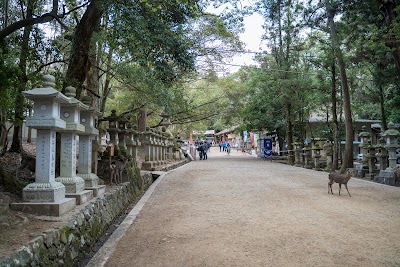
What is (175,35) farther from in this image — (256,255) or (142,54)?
(256,255)

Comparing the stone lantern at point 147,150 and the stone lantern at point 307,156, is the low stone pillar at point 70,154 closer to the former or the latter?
the stone lantern at point 147,150

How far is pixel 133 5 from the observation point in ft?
21.4

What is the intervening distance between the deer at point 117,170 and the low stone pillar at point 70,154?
273 centimetres

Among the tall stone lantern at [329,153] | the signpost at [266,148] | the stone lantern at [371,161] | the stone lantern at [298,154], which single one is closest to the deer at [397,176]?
the stone lantern at [371,161]

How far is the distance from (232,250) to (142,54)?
164 inches

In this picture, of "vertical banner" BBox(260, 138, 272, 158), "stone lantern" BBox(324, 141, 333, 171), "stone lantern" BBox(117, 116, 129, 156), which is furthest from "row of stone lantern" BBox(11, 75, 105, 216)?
"vertical banner" BBox(260, 138, 272, 158)

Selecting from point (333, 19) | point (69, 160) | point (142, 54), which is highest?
point (333, 19)

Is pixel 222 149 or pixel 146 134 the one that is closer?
pixel 146 134

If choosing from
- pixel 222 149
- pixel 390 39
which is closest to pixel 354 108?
pixel 390 39

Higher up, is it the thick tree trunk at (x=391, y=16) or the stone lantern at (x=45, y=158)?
the thick tree trunk at (x=391, y=16)

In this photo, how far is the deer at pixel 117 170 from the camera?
31.1 feet

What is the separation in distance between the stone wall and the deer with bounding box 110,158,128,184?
3.77 feet

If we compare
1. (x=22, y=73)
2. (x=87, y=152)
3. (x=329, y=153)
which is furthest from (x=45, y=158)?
(x=329, y=153)

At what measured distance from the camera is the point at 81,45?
8.71 metres
